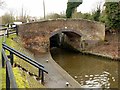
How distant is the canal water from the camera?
12266mm

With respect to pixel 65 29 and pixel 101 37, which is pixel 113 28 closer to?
pixel 101 37

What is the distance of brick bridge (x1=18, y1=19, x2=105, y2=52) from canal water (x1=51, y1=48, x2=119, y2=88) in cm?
150

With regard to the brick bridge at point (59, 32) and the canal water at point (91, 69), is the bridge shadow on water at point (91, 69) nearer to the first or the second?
the canal water at point (91, 69)

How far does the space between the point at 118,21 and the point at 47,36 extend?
553 cm

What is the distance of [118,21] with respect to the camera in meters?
19.9

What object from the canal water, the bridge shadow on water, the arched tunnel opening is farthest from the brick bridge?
the canal water

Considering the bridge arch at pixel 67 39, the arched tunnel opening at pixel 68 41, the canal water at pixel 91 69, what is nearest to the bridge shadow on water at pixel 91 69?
the canal water at pixel 91 69

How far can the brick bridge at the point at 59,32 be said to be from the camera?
20.8 metres

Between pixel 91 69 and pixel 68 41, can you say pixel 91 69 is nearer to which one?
pixel 91 69

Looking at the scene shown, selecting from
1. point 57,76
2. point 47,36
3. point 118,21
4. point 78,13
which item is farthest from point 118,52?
point 78,13

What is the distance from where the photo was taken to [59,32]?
71.9ft

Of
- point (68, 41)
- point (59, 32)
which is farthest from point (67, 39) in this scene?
point (59, 32)

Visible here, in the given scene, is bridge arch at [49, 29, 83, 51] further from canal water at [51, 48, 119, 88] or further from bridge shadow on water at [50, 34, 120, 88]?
canal water at [51, 48, 119, 88]

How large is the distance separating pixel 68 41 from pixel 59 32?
3.35 metres
